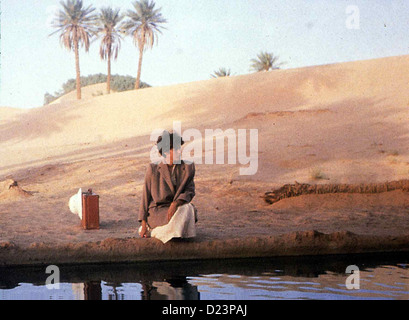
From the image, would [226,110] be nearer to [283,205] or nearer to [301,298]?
[283,205]

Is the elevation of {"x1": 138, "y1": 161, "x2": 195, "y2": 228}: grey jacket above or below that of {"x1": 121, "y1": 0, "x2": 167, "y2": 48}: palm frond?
below

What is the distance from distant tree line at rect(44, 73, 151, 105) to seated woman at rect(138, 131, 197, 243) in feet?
191

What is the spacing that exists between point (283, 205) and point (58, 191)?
5260mm

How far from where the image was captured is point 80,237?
6543mm

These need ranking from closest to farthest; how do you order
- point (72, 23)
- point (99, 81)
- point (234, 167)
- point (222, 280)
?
point (222, 280) → point (234, 167) → point (72, 23) → point (99, 81)

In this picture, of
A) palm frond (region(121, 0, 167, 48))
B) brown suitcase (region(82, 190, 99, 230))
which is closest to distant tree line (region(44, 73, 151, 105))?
palm frond (region(121, 0, 167, 48))

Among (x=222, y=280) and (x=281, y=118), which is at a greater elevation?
(x=281, y=118)

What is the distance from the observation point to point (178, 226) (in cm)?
562

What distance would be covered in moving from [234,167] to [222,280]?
956 centimetres

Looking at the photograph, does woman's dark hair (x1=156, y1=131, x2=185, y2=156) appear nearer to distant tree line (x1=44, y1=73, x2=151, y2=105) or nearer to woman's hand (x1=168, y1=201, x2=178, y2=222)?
woman's hand (x1=168, y1=201, x2=178, y2=222)

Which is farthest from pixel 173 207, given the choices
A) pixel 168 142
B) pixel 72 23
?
pixel 72 23

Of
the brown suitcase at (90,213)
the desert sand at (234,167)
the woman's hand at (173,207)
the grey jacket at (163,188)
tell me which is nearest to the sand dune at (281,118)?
the desert sand at (234,167)

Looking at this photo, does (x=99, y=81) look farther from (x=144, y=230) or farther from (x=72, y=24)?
(x=144, y=230)

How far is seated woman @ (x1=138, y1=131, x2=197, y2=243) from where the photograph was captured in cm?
561
